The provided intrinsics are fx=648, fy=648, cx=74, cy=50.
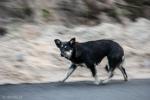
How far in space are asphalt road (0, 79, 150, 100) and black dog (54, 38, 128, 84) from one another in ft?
1.59

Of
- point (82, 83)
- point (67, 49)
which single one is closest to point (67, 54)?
point (67, 49)

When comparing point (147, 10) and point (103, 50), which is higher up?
point (103, 50)

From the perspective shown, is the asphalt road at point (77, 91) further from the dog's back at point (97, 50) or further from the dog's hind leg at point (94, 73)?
the dog's back at point (97, 50)

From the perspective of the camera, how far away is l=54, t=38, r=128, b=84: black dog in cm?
1653

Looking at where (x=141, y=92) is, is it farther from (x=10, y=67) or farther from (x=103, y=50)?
(x=10, y=67)

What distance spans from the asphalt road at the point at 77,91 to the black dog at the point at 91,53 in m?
0.48

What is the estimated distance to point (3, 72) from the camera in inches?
696

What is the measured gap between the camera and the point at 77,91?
15.1m

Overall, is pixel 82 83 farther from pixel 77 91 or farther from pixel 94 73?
pixel 77 91

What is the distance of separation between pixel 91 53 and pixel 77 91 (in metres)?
2.01

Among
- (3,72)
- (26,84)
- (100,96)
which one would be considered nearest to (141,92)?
(100,96)

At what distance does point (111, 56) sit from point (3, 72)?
299 cm

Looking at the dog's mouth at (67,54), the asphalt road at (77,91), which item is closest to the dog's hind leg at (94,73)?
the asphalt road at (77,91)

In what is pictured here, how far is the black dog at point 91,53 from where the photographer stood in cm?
1653
